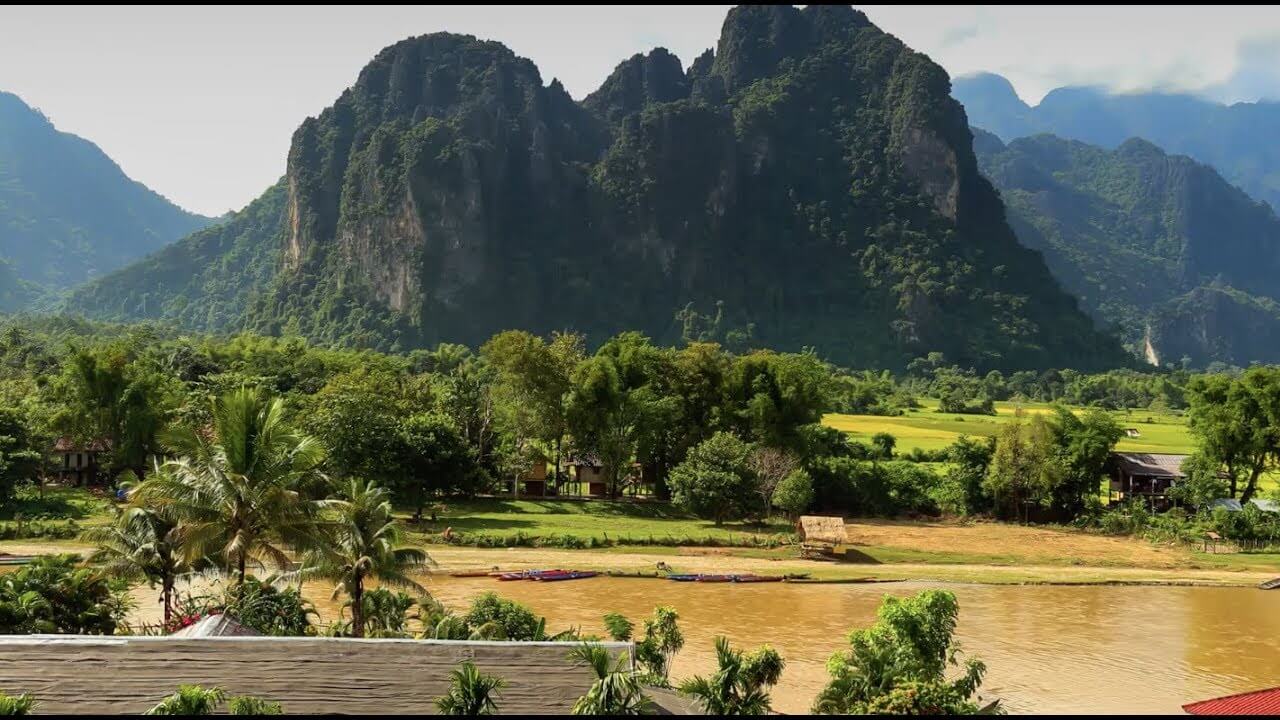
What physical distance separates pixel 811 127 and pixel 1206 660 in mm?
171383

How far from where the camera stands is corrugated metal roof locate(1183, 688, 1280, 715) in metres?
11.8

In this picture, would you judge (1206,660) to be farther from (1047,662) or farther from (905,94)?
(905,94)

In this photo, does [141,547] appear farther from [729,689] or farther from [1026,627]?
[1026,627]

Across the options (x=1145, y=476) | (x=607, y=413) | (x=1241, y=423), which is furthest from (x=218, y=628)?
(x=1241, y=423)

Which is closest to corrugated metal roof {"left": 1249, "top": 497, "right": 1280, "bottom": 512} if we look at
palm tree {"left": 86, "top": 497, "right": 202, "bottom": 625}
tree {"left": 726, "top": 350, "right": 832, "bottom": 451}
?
tree {"left": 726, "top": 350, "right": 832, "bottom": 451}

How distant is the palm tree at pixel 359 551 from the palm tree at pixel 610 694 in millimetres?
7682

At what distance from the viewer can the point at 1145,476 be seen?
47250 mm

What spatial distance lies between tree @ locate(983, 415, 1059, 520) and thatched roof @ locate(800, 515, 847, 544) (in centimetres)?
1327

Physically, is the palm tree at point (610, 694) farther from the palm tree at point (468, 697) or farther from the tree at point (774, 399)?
the tree at point (774, 399)

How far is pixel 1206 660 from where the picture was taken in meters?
22.5

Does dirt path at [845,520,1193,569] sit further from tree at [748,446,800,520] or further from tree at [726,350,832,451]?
tree at [726,350,832,451]

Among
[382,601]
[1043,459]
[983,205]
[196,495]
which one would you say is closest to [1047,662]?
[382,601]

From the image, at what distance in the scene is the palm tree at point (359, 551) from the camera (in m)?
17.3

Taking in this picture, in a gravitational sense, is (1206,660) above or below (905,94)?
below
